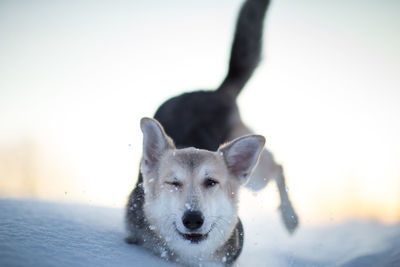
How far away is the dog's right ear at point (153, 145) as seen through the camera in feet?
9.46

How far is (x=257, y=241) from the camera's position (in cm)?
369

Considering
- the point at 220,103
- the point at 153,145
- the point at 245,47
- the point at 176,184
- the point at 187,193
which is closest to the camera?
the point at 187,193

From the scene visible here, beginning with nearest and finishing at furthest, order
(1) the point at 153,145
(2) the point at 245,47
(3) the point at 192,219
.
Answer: (3) the point at 192,219 → (1) the point at 153,145 → (2) the point at 245,47

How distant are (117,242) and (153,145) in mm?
954

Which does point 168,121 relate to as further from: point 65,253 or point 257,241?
point 65,253

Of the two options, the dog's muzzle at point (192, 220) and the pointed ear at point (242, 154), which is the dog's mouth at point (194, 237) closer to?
the dog's muzzle at point (192, 220)

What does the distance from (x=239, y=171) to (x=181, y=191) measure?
0.79 meters

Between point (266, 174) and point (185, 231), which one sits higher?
point (185, 231)

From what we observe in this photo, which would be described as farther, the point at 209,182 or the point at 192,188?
the point at 209,182

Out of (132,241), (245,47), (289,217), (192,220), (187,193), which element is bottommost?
(289,217)

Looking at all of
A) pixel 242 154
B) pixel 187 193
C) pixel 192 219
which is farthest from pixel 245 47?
pixel 192 219

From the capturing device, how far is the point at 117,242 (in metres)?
2.57

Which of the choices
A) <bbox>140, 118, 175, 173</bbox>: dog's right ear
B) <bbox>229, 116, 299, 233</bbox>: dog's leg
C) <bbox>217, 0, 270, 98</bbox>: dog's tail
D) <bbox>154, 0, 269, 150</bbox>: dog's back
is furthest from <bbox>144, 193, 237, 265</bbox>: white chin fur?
<bbox>217, 0, 270, 98</bbox>: dog's tail

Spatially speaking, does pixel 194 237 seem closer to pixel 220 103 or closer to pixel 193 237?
pixel 193 237
